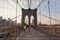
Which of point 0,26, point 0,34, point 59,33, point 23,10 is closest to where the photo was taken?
point 0,26

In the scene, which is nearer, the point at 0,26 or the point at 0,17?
the point at 0,26

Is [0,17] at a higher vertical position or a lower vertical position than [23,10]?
lower

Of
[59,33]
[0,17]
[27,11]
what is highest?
[27,11]

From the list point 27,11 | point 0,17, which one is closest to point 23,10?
point 27,11

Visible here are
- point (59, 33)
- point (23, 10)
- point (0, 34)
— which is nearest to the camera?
point (0, 34)

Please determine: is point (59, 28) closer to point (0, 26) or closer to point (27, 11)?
point (0, 26)

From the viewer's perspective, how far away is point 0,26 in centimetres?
1781

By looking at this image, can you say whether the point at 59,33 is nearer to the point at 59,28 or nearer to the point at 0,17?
the point at 59,28

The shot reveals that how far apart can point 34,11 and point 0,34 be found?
7330cm

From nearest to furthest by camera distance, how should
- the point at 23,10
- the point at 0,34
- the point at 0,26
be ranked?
1. the point at 0,26
2. the point at 0,34
3. the point at 23,10

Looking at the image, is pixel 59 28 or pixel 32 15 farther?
pixel 32 15

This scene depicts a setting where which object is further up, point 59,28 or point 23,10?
point 23,10

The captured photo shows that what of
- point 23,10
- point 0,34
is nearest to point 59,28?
point 0,34

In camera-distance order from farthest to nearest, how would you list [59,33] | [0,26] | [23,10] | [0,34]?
[23,10] → [59,33] → [0,34] → [0,26]
